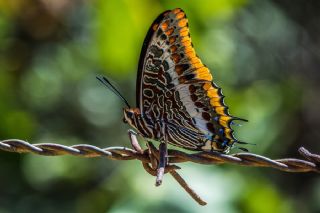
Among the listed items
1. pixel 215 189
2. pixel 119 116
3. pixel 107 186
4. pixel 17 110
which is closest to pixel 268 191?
pixel 215 189

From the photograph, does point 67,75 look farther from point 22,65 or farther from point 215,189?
point 215,189

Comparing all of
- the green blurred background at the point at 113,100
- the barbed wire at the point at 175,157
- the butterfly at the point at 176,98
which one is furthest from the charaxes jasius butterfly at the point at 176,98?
the green blurred background at the point at 113,100

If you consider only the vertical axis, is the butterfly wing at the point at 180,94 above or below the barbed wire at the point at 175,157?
above

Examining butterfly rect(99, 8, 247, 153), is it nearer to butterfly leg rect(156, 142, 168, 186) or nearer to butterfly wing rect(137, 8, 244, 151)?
butterfly wing rect(137, 8, 244, 151)

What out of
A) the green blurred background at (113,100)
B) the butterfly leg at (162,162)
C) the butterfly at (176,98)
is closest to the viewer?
the butterfly leg at (162,162)

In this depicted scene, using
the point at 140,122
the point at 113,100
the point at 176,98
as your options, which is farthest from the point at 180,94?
the point at 113,100

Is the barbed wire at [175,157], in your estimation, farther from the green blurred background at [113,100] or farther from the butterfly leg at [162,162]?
the green blurred background at [113,100]
